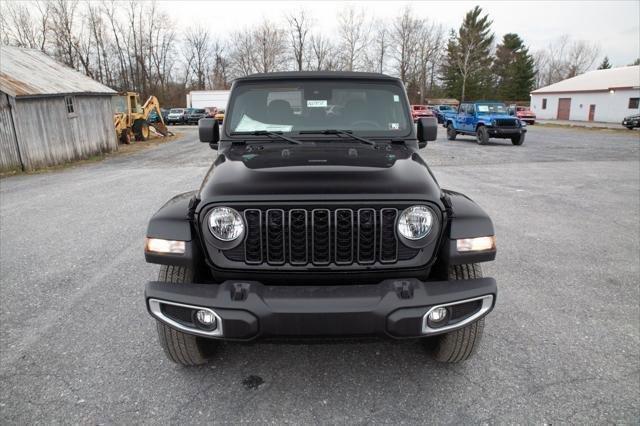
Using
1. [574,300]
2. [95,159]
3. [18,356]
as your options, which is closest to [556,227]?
[574,300]

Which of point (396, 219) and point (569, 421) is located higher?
point (396, 219)

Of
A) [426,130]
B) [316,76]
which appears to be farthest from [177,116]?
[426,130]

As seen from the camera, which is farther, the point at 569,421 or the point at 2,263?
the point at 2,263

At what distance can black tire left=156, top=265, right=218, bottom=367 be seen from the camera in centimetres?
247

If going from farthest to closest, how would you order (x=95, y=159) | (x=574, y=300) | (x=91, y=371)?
(x=95, y=159)
(x=574, y=300)
(x=91, y=371)

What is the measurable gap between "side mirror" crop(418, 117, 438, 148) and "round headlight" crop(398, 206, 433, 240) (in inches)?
58.9

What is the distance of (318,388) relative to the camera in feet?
8.59

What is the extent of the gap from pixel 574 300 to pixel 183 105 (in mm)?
62355

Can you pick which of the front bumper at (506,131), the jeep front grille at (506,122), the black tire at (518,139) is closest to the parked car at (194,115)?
the front bumper at (506,131)

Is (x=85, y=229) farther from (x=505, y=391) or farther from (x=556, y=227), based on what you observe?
(x=556, y=227)

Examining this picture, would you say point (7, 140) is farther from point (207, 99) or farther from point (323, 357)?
point (207, 99)

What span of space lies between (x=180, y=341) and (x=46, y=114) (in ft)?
50.4

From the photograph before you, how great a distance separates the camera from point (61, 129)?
15492mm

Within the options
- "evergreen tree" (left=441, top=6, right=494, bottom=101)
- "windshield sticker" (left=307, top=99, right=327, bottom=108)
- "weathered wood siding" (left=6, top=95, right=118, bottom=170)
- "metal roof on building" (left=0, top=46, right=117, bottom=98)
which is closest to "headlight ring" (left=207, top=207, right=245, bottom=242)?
"windshield sticker" (left=307, top=99, right=327, bottom=108)
